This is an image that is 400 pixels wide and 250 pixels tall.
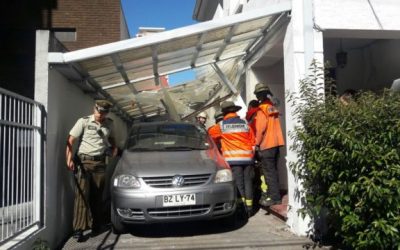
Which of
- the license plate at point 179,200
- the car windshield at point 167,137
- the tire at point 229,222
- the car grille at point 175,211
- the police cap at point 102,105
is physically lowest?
the tire at point 229,222

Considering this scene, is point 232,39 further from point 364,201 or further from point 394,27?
point 364,201

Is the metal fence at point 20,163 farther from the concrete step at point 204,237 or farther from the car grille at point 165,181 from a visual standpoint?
the car grille at point 165,181

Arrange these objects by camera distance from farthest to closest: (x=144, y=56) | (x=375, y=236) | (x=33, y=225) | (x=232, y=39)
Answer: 1. (x=232, y=39)
2. (x=144, y=56)
3. (x=33, y=225)
4. (x=375, y=236)

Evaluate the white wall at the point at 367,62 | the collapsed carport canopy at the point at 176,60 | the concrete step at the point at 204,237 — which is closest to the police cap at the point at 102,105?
the collapsed carport canopy at the point at 176,60

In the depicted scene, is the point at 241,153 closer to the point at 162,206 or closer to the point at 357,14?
the point at 162,206

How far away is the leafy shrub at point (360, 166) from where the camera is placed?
4.30 m

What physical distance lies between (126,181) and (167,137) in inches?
55.3

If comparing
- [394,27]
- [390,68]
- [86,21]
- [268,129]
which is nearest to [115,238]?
[268,129]

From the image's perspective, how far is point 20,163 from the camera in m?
Answer: 4.82

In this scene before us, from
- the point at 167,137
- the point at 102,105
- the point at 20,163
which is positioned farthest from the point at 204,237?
the point at 20,163

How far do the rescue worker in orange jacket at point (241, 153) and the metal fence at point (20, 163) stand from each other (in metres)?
3.01

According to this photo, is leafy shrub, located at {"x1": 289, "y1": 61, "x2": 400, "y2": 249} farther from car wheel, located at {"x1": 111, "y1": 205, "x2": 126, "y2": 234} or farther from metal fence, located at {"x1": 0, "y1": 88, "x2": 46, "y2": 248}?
metal fence, located at {"x1": 0, "y1": 88, "x2": 46, "y2": 248}

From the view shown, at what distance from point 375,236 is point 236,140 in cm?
322

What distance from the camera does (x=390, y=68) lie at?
8.36m
